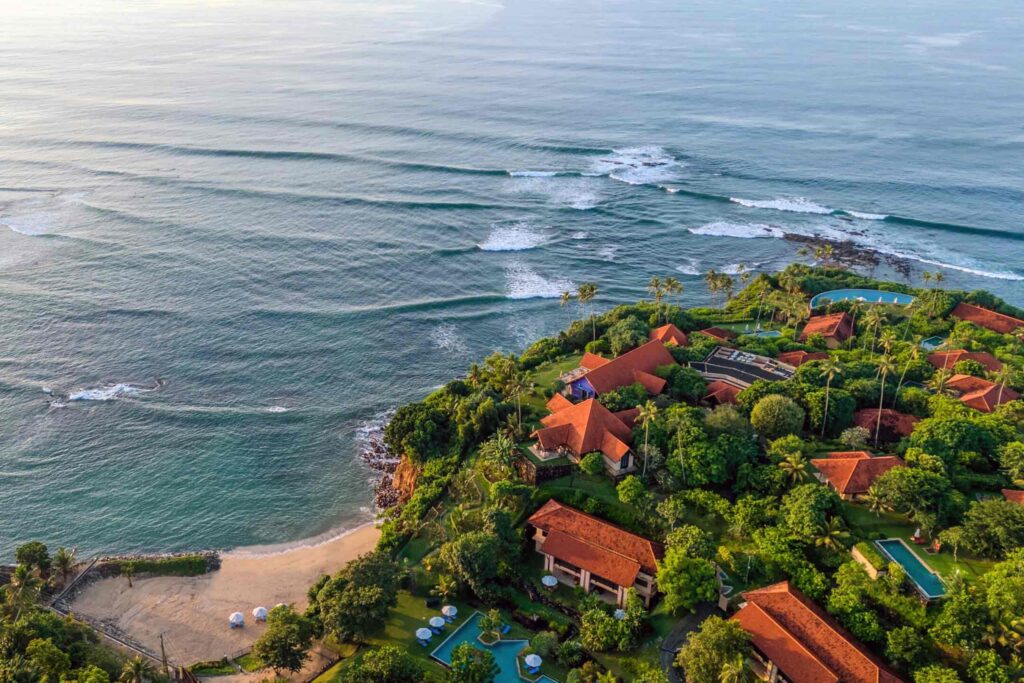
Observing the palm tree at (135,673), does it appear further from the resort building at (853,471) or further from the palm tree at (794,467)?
the resort building at (853,471)

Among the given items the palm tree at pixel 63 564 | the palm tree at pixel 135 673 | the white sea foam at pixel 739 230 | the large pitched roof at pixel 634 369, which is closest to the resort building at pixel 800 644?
the large pitched roof at pixel 634 369

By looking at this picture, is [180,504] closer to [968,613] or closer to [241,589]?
[241,589]

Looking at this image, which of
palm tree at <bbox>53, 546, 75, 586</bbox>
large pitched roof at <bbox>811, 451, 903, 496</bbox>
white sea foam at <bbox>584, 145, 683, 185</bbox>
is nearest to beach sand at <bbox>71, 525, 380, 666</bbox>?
palm tree at <bbox>53, 546, 75, 586</bbox>

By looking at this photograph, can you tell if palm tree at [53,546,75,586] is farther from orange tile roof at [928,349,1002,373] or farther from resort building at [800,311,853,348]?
orange tile roof at [928,349,1002,373]

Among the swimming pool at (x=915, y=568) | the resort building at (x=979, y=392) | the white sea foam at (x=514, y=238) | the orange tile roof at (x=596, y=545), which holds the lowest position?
→ the orange tile roof at (x=596, y=545)

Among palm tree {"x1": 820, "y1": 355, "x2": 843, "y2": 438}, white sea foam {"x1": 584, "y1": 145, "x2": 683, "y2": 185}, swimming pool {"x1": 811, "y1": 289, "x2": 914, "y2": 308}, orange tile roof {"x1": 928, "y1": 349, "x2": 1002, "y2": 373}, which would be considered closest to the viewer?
palm tree {"x1": 820, "y1": 355, "x2": 843, "y2": 438}

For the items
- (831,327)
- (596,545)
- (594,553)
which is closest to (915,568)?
(596,545)

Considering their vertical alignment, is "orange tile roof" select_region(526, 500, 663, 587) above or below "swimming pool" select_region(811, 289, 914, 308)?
below
